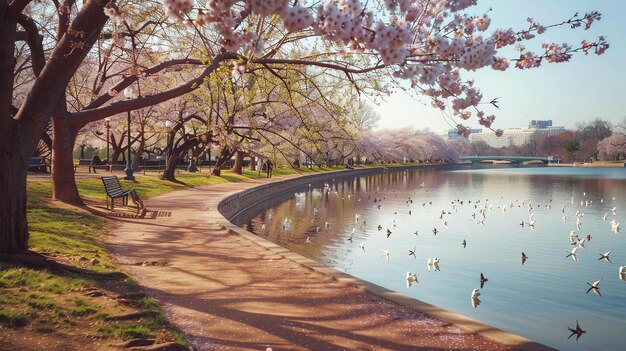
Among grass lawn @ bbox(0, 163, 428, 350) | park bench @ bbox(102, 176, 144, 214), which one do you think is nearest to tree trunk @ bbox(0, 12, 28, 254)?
grass lawn @ bbox(0, 163, 428, 350)

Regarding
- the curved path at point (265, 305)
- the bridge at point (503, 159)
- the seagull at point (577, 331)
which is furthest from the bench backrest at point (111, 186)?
the bridge at point (503, 159)

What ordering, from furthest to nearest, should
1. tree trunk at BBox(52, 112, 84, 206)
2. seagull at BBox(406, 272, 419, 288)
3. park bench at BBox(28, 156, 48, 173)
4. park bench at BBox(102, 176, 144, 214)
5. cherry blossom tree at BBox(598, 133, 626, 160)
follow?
cherry blossom tree at BBox(598, 133, 626, 160) → park bench at BBox(28, 156, 48, 173) → park bench at BBox(102, 176, 144, 214) → tree trunk at BBox(52, 112, 84, 206) → seagull at BBox(406, 272, 419, 288)

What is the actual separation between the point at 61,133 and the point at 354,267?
851cm

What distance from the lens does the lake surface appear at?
945 centimetres

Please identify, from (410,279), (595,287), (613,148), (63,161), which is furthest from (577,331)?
(613,148)

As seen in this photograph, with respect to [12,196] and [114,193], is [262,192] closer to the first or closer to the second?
[114,193]

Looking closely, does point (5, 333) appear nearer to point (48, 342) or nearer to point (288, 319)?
point (48, 342)

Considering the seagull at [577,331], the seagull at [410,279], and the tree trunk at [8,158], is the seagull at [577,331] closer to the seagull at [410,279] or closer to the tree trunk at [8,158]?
the seagull at [410,279]

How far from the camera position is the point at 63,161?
48.4 feet

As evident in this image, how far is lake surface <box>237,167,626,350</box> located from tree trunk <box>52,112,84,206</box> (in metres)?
6.09

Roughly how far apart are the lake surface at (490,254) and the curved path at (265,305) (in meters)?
3.17

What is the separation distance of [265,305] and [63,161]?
34.5 feet

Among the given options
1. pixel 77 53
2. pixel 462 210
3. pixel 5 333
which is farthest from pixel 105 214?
pixel 462 210

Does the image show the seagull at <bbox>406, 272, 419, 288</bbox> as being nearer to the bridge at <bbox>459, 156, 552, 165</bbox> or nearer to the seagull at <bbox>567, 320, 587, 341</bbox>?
the seagull at <bbox>567, 320, 587, 341</bbox>
